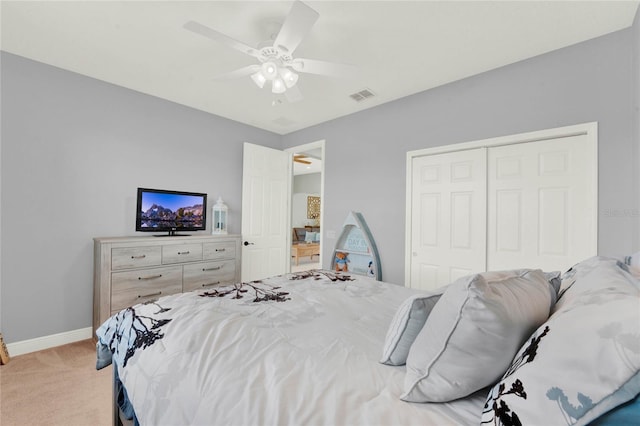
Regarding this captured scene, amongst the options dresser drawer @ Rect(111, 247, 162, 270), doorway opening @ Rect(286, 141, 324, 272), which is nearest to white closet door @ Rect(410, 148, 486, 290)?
dresser drawer @ Rect(111, 247, 162, 270)

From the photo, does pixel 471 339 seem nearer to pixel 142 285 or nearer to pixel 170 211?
pixel 142 285

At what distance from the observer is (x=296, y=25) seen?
166 centimetres

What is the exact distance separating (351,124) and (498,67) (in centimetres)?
175

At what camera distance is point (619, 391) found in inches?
19.8

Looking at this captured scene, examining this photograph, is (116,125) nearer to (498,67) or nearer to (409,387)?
(409,387)

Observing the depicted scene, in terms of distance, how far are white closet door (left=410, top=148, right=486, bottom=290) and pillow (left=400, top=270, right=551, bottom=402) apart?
6.96ft

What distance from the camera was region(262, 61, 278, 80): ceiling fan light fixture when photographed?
2043 mm

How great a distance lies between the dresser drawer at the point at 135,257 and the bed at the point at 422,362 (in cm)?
184

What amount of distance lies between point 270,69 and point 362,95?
153 cm

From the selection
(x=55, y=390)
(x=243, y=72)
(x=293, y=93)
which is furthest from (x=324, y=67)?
(x=55, y=390)

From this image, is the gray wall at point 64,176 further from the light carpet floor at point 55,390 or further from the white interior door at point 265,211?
the white interior door at point 265,211

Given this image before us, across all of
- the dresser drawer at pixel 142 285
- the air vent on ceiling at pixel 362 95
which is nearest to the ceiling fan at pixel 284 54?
the air vent on ceiling at pixel 362 95

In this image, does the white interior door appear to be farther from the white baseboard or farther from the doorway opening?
the doorway opening

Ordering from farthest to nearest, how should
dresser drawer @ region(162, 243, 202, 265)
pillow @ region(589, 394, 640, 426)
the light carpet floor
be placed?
dresser drawer @ region(162, 243, 202, 265) → the light carpet floor → pillow @ region(589, 394, 640, 426)
